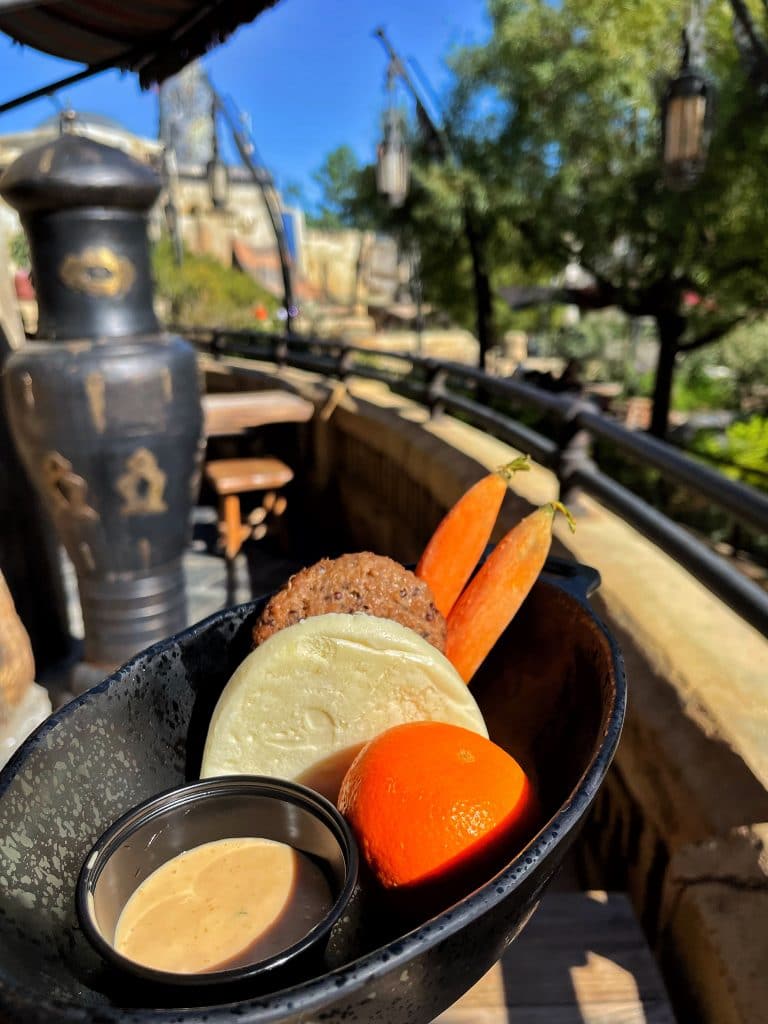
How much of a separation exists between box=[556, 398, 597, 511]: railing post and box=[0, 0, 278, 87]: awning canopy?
1.99 meters

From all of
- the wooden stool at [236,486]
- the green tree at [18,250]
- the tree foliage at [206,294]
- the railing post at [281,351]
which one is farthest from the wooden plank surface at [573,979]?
the tree foliage at [206,294]

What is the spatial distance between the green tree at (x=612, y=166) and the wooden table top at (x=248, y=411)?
8.19 meters

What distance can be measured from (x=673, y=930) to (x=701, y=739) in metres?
0.30

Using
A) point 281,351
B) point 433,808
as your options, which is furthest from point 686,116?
point 433,808

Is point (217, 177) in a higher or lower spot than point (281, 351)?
higher

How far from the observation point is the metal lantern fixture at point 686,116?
671 centimetres

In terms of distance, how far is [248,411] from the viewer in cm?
534

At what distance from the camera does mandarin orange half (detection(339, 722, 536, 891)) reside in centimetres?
71

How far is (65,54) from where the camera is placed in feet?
9.12

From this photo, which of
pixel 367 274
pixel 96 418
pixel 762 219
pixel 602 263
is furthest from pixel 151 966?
pixel 367 274

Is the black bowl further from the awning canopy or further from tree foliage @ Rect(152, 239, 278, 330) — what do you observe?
tree foliage @ Rect(152, 239, 278, 330)

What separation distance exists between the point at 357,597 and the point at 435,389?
3.09 metres

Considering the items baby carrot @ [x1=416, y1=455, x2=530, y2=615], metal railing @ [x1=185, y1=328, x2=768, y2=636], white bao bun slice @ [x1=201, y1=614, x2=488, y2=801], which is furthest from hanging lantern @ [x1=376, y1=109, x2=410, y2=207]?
white bao bun slice @ [x1=201, y1=614, x2=488, y2=801]

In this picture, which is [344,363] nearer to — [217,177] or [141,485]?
[141,485]
